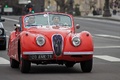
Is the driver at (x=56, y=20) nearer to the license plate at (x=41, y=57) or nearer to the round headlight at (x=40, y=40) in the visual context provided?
the round headlight at (x=40, y=40)

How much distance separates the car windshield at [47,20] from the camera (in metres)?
14.9

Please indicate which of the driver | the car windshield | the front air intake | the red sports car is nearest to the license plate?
the red sports car

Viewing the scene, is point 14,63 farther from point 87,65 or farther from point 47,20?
point 87,65

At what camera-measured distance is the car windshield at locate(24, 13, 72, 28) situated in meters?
14.9

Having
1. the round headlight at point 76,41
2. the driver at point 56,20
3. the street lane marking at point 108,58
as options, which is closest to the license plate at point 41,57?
the round headlight at point 76,41

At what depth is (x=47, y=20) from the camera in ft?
49.2

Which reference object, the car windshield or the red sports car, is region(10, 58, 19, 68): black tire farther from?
the red sports car

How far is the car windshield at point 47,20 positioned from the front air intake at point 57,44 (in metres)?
1.43

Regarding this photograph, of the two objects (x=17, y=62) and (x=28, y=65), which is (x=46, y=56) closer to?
(x=28, y=65)

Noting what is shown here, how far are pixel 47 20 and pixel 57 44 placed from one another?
6.02 feet

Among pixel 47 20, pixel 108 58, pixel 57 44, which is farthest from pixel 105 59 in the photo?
pixel 57 44

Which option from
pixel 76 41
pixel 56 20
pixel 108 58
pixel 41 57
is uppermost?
pixel 56 20

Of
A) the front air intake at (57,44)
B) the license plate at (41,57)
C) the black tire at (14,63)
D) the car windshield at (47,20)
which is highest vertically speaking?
the car windshield at (47,20)

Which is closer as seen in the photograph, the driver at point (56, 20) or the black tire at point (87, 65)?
the black tire at point (87, 65)
